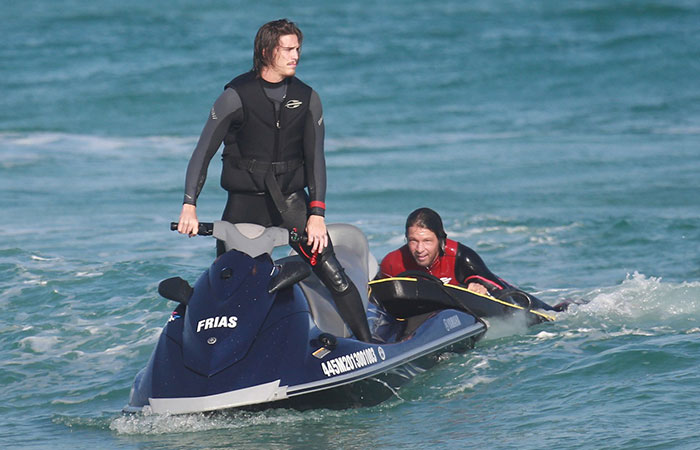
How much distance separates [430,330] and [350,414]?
40.7 inches

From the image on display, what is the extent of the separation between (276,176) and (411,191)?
836 cm

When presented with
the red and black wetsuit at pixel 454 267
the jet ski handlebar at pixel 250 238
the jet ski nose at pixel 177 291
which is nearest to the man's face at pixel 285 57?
the jet ski handlebar at pixel 250 238

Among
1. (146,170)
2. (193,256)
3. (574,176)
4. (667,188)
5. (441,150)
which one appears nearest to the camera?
(193,256)

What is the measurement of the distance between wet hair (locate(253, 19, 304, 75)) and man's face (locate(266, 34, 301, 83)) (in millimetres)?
19

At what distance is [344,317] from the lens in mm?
6359

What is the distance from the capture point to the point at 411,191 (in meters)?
14.5

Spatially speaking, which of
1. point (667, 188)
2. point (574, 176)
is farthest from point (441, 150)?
point (667, 188)

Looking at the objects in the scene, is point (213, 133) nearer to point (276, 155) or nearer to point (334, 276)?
point (276, 155)

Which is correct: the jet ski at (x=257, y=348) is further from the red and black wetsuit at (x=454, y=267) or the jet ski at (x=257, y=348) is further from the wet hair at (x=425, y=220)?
the red and black wetsuit at (x=454, y=267)

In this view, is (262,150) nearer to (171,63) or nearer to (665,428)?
(665,428)

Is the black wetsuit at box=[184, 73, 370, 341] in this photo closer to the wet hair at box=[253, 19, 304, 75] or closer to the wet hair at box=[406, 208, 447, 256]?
the wet hair at box=[253, 19, 304, 75]

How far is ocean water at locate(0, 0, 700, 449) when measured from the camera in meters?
6.05

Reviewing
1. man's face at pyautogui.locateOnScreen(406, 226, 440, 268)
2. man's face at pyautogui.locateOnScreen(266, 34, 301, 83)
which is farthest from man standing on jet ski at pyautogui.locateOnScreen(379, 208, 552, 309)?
man's face at pyautogui.locateOnScreen(266, 34, 301, 83)

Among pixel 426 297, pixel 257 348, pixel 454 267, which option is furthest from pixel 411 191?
pixel 257 348
